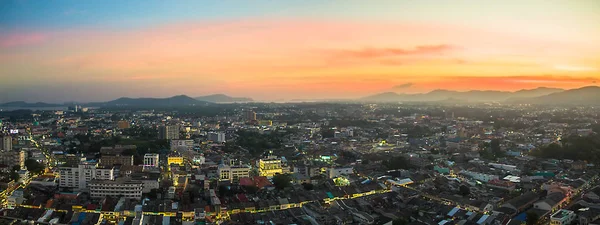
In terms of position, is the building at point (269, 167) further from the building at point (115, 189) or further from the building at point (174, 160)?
the building at point (115, 189)

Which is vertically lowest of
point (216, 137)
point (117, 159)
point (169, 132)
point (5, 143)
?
point (216, 137)

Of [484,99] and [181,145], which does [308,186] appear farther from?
[484,99]

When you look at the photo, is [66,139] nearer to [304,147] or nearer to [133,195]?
[304,147]

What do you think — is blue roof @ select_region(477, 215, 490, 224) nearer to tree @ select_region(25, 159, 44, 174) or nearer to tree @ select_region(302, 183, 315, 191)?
tree @ select_region(302, 183, 315, 191)

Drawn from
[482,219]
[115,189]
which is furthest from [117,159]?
[482,219]

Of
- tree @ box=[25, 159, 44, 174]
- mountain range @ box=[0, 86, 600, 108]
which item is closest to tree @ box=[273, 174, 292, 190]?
tree @ box=[25, 159, 44, 174]

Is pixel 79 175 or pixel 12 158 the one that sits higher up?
pixel 12 158
